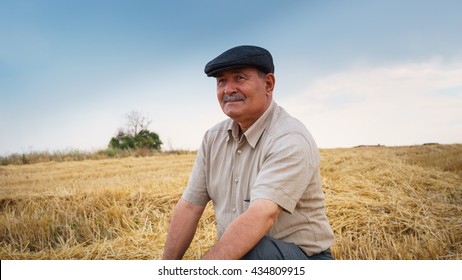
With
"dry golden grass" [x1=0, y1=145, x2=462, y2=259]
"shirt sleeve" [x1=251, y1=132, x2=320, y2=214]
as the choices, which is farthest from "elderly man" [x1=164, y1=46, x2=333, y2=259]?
"dry golden grass" [x1=0, y1=145, x2=462, y2=259]

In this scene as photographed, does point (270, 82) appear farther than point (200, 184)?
No

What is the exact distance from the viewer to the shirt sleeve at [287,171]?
148 centimetres

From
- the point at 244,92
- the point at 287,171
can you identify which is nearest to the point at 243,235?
the point at 287,171

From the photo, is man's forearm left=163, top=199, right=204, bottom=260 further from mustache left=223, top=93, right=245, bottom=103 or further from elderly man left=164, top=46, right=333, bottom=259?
mustache left=223, top=93, right=245, bottom=103

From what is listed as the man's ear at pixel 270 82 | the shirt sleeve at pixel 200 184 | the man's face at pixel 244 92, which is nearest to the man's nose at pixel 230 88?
the man's face at pixel 244 92

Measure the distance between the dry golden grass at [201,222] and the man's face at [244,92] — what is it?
3.75 ft

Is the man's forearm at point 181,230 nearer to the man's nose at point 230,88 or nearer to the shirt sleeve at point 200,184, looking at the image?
the shirt sleeve at point 200,184

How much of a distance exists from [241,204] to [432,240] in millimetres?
1500

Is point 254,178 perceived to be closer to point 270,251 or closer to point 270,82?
point 270,251

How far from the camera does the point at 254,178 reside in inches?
66.0

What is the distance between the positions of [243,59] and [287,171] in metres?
0.51

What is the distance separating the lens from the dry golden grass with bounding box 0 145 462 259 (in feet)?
8.48
